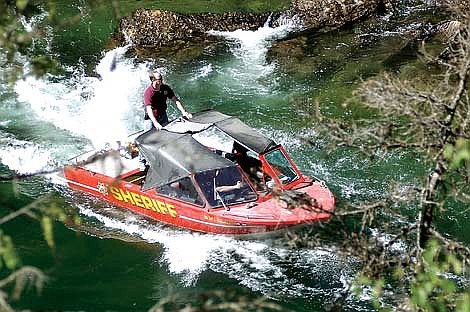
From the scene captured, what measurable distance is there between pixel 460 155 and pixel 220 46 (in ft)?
51.7

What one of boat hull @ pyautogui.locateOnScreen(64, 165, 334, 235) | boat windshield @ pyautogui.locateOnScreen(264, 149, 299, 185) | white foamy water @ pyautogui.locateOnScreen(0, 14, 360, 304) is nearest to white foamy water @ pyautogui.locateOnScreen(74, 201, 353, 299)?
white foamy water @ pyautogui.locateOnScreen(0, 14, 360, 304)

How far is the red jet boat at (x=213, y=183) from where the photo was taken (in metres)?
12.2

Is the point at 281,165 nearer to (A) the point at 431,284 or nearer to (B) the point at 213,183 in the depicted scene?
(B) the point at 213,183

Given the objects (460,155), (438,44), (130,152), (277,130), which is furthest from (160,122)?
(460,155)

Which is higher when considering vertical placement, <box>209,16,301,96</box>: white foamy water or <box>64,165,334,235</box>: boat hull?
<box>209,16,301,96</box>: white foamy water

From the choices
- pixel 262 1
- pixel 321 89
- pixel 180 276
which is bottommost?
pixel 180 276

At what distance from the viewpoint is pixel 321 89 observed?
57.6 ft

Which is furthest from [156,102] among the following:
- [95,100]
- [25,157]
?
[95,100]

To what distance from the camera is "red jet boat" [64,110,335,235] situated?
39.9 feet

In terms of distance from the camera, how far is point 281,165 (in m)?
12.9

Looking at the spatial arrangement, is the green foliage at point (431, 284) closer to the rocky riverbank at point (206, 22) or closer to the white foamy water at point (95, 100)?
the white foamy water at point (95, 100)

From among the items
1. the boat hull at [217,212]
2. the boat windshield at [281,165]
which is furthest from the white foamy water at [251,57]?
the boat hull at [217,212]

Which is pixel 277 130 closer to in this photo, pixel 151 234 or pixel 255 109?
pixel 255 109

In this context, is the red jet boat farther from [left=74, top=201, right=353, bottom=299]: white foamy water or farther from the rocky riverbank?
the rocky riverbank
